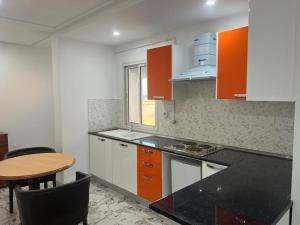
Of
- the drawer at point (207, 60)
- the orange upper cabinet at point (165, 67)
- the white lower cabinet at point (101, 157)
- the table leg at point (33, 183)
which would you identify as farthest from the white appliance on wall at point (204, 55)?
the table leg at point (33, 183)

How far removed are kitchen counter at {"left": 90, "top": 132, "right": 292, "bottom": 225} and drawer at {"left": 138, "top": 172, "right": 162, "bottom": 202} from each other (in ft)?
3.73

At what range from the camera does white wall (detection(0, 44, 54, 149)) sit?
431cm

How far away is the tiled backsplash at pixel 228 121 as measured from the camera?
2436 mm

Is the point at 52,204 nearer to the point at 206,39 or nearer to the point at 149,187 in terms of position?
the point at 149,187

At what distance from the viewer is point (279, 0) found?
4.50 feet

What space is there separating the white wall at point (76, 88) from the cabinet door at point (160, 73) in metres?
1.32

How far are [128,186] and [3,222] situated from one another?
162 centimetres

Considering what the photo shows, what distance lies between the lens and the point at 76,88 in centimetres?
395

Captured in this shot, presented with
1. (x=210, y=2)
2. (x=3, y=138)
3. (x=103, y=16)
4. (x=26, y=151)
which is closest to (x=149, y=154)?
(x=26, y=151)

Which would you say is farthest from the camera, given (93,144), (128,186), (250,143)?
(93,144)

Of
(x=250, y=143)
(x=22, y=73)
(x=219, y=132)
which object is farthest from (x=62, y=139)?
(x=250, y=143)

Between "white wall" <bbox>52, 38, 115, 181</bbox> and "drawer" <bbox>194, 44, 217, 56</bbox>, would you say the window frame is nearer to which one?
"white wall" <bbox>52, 38, 115, 181</bbox>

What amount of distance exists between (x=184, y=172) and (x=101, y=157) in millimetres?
1720

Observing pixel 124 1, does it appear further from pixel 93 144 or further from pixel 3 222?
pixel 3 222
